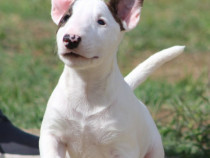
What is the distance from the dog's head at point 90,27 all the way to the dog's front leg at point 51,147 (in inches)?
18.9

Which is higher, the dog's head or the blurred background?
the dog's head

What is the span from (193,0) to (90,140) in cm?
998

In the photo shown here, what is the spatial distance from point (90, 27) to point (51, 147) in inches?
27.3

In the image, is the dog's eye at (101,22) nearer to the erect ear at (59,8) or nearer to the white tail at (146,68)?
the erect ear at (59,8)

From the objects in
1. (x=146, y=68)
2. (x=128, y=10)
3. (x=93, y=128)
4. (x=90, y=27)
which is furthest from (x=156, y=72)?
(x=90, y=27)

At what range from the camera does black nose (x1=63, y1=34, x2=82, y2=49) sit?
2.96 metres

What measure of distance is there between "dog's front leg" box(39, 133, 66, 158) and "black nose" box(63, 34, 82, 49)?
0.59 m

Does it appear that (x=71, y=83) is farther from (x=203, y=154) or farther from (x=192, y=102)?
(x=192, y=102)

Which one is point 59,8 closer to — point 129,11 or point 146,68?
point 129,11

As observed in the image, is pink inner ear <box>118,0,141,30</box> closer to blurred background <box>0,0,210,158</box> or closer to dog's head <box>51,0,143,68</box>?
dog's head <box>51,0,143,68</box>

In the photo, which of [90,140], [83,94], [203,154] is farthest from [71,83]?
[203,154]

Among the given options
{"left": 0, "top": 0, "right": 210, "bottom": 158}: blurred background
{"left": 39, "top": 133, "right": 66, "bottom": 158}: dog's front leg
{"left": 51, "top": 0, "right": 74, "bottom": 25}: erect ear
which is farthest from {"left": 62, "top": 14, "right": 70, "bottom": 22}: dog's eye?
{"left": 0, "top": 0, "right": 210, "bottom": 158}: blurred background

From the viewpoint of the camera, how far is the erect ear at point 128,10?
334cm

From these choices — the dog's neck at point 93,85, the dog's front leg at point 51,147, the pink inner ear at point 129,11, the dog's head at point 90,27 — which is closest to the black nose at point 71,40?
the dog's head at point 90,27
